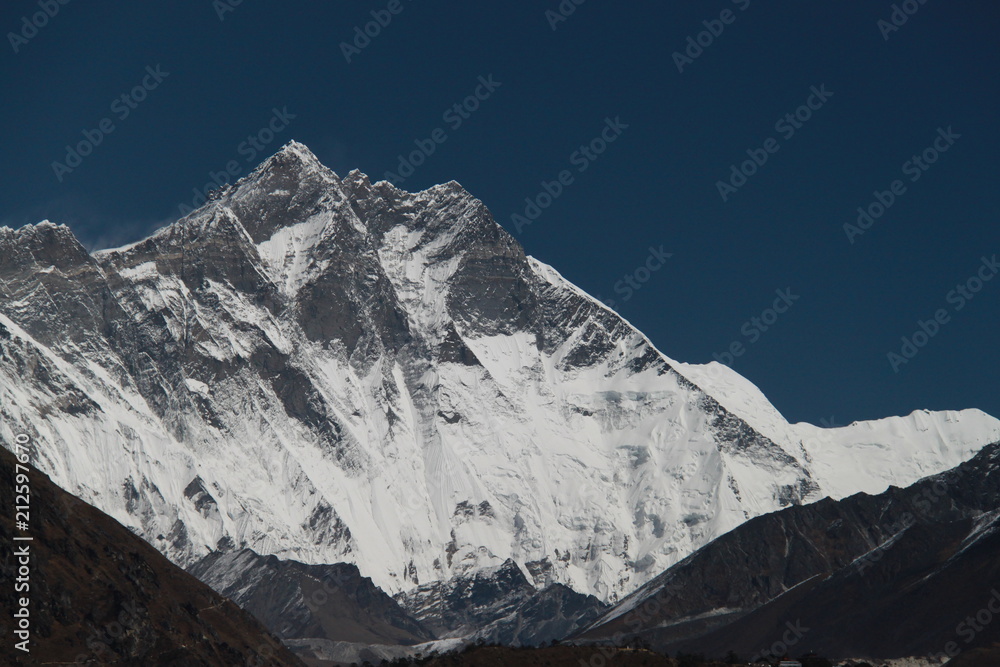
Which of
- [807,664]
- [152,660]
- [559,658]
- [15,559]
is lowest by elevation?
[807,664]

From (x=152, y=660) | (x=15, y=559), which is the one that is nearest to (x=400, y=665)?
(x=152, y=660)

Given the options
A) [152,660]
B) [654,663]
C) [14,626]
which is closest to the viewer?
[654,663]

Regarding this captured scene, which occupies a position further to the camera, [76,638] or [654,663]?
[76,638]

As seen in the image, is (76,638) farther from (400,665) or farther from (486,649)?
(486,649)

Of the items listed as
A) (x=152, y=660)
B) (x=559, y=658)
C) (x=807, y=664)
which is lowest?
(x=807, y=664)

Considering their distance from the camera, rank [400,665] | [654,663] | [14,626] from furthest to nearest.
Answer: [14,626] → [400,665] → [654,663]

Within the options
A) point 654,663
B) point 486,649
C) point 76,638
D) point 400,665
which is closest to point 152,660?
point 76,638

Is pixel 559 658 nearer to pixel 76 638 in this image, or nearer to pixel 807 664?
pixel 807 664

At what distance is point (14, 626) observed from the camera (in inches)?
7343

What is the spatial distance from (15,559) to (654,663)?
94048 millimetres

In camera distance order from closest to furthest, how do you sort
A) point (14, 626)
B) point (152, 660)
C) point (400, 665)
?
point (400, 665) < point (14, 626) < point (152, 660)

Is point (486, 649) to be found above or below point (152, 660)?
below

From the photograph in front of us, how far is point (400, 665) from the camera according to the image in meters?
156

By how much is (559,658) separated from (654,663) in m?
10.6
